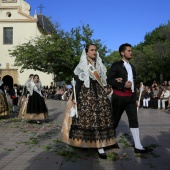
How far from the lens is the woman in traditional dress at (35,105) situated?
34.4 feet

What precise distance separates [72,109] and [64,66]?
27979 mm

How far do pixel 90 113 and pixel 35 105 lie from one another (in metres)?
5.54

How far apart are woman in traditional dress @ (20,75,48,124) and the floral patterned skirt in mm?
5103

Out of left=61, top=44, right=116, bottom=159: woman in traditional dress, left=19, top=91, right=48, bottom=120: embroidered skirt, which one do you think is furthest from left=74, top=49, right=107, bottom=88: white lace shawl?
left=19, top=91, right=48, bottom=120: embroidered skirt

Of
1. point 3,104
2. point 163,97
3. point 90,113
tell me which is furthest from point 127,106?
point 163,97

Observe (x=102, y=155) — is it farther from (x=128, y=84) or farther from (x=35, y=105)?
(x=35, y=105)

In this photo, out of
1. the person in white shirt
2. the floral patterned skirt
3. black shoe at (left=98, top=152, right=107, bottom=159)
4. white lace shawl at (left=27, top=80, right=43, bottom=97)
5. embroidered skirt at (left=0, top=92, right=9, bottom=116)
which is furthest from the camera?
the person in white shirt

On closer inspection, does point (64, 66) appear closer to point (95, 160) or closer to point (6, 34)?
point (6, 34)

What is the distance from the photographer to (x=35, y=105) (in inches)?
417

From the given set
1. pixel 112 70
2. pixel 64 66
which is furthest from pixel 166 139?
pixel 64 66

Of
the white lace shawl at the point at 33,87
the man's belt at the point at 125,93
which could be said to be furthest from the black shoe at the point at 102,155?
the white lace shawl at the point at 33,87

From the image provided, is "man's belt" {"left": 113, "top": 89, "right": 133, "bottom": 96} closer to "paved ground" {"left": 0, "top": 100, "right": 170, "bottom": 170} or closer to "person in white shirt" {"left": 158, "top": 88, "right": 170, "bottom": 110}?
"paved ground" {"left": 0, "top": 100, "right": 170, "bottom": 170}

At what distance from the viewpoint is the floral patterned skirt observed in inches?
208

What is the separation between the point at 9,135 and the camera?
7.87 meters
